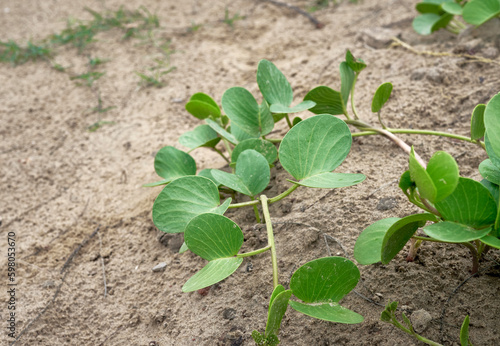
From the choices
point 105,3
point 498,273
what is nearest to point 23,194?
point 498,273

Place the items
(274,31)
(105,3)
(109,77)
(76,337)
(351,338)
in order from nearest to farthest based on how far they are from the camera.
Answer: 1. (351,338)
2. (76,337)
3. (109,77)
4. (274,31)
5. (105,3)

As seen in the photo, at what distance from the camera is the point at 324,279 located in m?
0.84

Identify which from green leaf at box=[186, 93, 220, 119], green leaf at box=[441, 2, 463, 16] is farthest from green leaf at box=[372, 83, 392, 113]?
green leaf at box=[441, 2, 463, 16]

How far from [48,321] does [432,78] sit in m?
1.50

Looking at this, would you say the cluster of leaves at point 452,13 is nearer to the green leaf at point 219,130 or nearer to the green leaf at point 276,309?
the green leaf at point 219,130

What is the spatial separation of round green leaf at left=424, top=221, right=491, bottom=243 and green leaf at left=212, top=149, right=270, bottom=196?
0.43 meters

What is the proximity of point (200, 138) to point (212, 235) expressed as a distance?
0.50m

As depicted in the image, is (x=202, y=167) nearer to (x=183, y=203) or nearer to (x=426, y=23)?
(x=183, y=203)

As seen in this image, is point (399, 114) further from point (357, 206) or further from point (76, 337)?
point (76, 337)

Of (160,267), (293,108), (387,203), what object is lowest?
(160,267)

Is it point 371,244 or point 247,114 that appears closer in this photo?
point 371,244

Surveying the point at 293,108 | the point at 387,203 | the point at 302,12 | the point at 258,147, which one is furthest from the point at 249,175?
the point at 302,12

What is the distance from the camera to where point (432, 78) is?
1.59 m

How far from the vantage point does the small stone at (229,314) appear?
1004 millimetres
